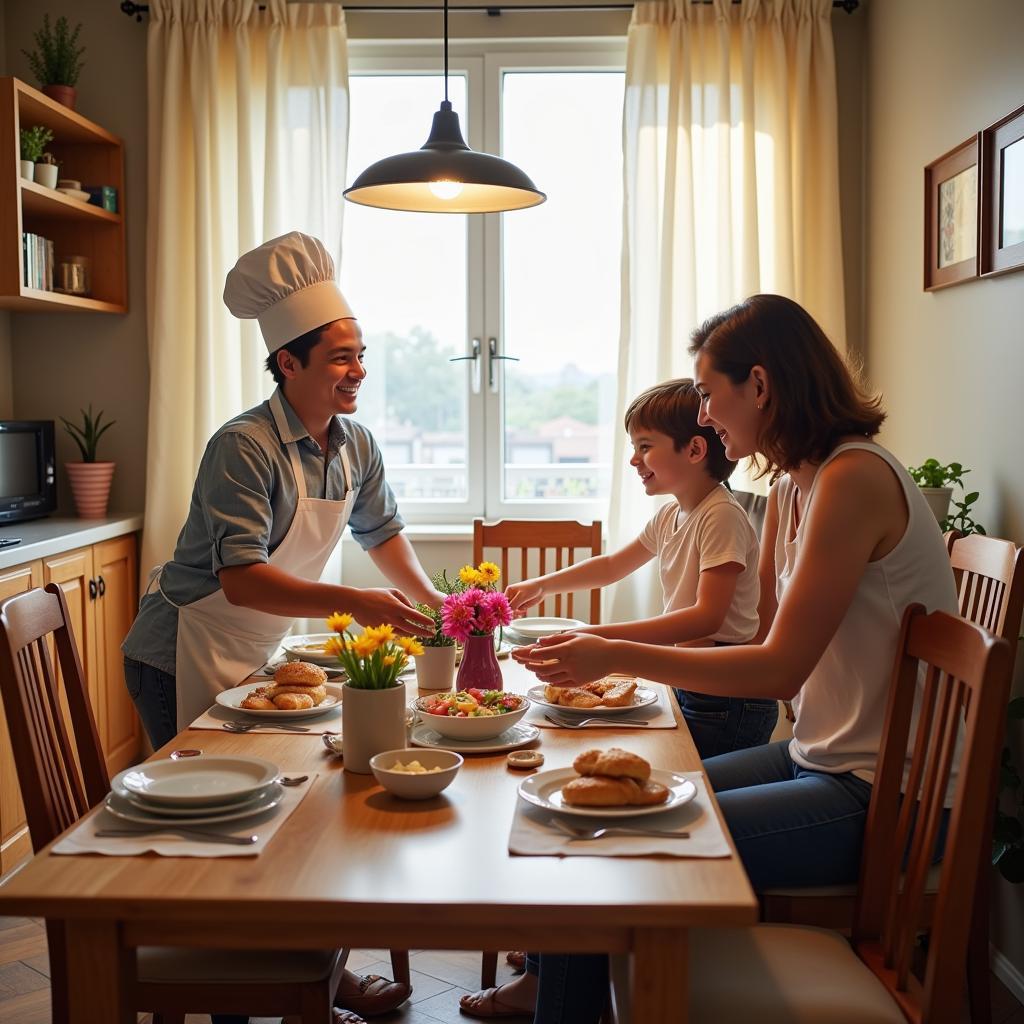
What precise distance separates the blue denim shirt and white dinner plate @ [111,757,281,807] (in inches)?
23.3

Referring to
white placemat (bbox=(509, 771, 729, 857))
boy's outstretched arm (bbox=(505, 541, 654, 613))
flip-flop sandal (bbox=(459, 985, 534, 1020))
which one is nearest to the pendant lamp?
boy's outstretched arm (bbox=(505, 541, 654, 613))

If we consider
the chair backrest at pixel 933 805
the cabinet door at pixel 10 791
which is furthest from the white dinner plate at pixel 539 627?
the cabinet door at pixel 10 791

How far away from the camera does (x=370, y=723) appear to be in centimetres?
155

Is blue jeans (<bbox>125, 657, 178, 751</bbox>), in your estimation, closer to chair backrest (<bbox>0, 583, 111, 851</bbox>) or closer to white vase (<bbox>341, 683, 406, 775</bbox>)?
chair backrest (<bbox>0, 583, 111, 851</bbox>)

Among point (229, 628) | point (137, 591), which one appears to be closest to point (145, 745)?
point (137, 591)

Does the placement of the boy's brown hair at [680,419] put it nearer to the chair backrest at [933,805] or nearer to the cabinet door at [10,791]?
the chair backrest at [933,805]

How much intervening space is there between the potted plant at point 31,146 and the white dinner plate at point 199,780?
256cm

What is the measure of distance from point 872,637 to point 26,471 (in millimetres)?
2921

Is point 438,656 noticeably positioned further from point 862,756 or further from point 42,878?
point 42,878

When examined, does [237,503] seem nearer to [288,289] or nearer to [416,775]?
[288,289]

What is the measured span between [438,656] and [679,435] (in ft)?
2.28

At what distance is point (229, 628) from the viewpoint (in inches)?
86.0

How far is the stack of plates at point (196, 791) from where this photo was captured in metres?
1.35

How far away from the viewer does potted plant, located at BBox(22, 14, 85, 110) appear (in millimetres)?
3723
